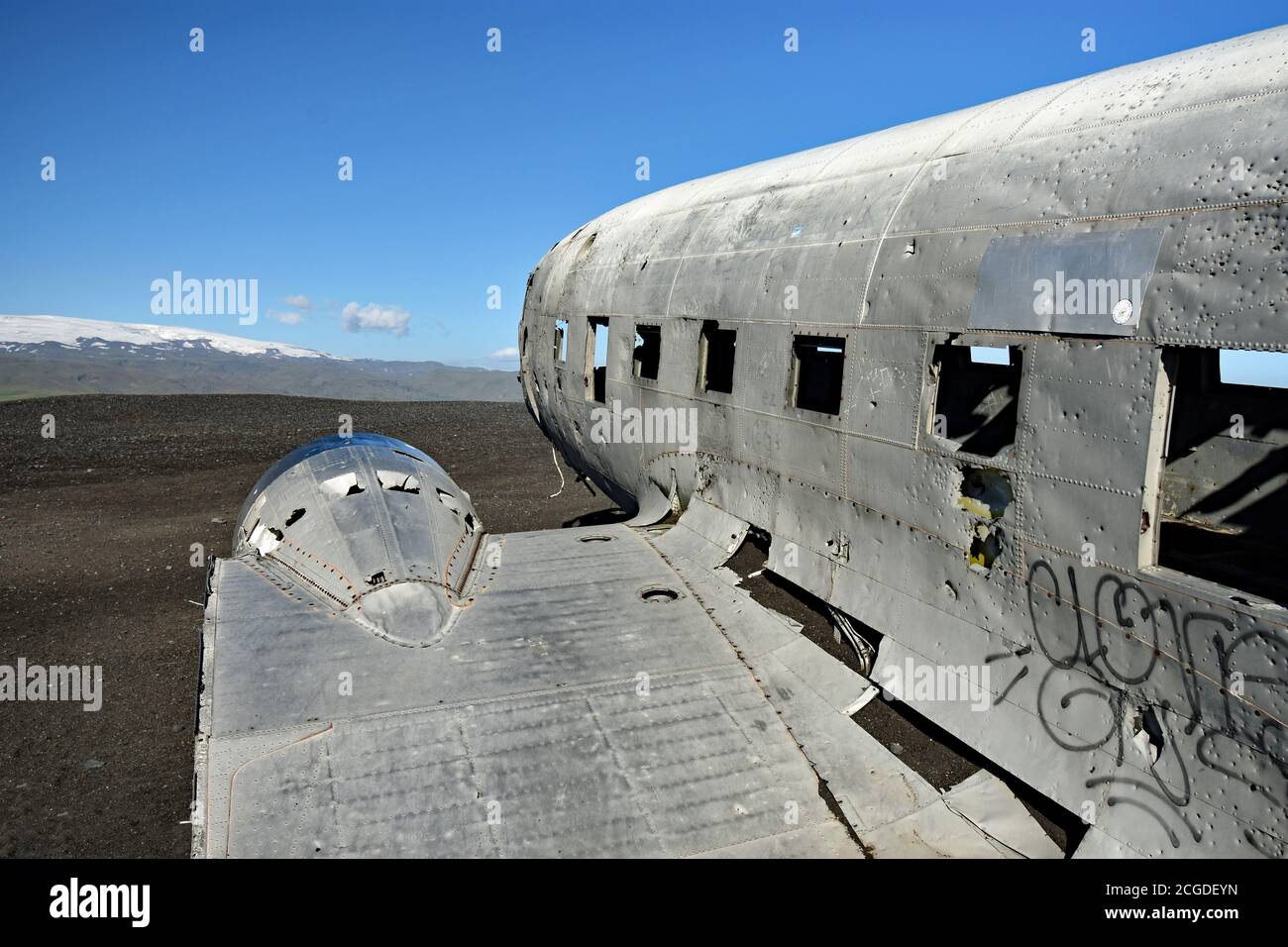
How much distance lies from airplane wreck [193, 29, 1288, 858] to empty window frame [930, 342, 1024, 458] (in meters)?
0.04

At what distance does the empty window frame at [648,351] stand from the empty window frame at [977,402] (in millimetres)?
3610

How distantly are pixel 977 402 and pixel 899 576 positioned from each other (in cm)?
238

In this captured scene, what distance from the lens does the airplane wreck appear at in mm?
4395

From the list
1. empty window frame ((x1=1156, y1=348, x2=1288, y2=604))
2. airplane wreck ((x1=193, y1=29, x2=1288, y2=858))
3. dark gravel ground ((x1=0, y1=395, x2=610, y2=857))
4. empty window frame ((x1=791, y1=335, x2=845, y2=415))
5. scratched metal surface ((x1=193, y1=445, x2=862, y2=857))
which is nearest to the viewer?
airplane wreck ((x1=193, y1=29, x2=1288, y2=858))

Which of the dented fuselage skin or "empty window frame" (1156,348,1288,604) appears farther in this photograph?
"empty window frame" (1156,348,1288,604)

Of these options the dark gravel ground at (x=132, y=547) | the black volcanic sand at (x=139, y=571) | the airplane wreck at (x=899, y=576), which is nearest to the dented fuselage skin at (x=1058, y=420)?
the airplane wreck at (x=899, y=576)

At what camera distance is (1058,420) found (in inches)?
195

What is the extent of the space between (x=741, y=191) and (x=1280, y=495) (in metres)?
6.18

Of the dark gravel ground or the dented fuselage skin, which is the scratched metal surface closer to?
the dented fuselage skin

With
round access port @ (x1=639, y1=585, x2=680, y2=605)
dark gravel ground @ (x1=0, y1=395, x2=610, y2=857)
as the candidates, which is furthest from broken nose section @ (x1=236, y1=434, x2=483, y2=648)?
dark gravel ground @ (x1=0, y1=395, x2=610, y2=857)

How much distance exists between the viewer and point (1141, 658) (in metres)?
4.52

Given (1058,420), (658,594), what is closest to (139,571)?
(658,594)

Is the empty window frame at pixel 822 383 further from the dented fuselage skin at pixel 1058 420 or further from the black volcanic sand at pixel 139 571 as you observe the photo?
the black volcanic sand at pixel 139 571

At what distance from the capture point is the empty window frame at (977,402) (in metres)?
6.98
